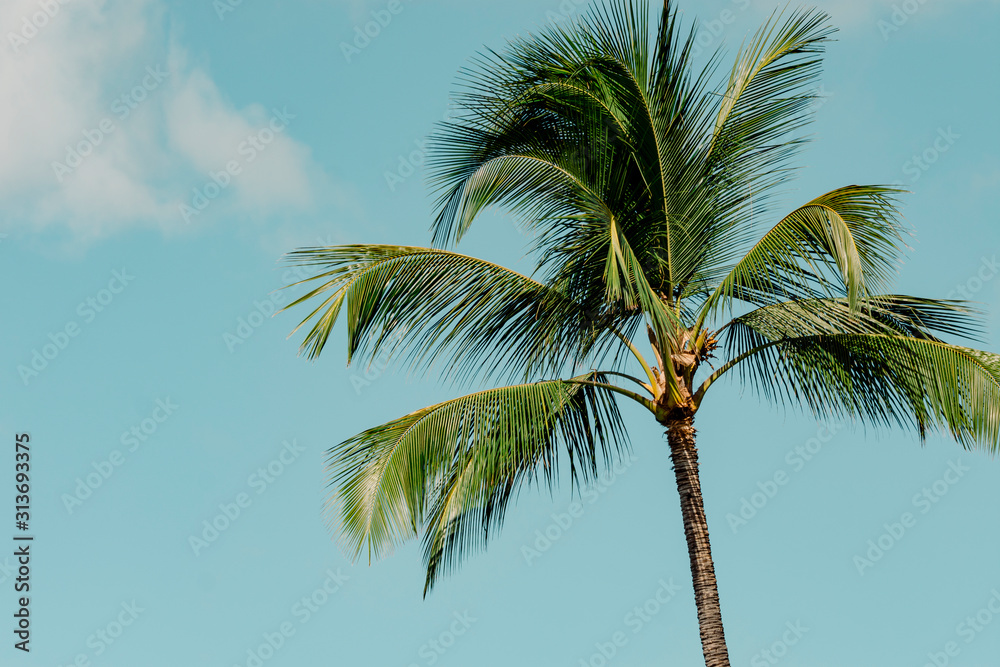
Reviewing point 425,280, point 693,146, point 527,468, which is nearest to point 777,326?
point 693,146

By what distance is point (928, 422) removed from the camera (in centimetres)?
878

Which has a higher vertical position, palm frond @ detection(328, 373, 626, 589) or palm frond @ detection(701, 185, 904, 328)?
palm frond @ detection(701, 185, 904, 328)

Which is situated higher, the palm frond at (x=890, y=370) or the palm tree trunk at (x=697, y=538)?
the palm frond at (x=890, y=370)

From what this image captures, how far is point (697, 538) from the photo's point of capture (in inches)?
341

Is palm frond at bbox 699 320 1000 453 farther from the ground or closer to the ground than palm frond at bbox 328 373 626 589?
farther from the ground

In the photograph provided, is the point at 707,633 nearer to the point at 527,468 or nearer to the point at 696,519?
the point at 696,519

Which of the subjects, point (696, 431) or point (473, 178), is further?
point (473, 178)

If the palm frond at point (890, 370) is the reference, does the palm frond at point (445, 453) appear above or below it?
below

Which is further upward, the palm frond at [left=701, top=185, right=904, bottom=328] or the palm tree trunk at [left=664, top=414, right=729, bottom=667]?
the palm frond at [left=701, top=185, right=904, bottom=328]

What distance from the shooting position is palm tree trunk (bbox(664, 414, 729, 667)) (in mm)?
8383

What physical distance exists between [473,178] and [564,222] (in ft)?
3.04

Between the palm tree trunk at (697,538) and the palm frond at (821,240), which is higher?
the palm frond at (821,240)

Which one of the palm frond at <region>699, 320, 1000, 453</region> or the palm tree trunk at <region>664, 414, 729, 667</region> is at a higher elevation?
the palm frond at <region>699, 320, 1000, 453</region>

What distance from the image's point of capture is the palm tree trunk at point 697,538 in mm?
8383
